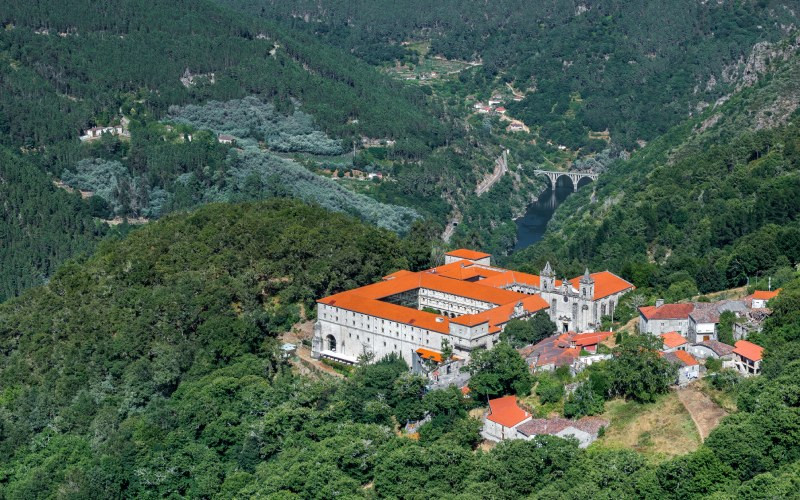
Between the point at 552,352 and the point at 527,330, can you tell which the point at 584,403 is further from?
the point at 527,330

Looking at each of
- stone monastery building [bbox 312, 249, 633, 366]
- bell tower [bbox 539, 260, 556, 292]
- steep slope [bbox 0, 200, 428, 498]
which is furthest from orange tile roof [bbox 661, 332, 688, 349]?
steep slope [bbox 0, 200, 428, 498]

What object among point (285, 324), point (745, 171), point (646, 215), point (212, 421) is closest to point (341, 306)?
point (285, 324)

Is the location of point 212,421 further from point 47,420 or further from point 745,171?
point 745,171

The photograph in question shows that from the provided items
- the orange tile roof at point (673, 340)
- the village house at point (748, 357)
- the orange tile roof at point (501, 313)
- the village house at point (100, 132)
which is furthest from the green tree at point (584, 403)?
the village house at point (100, 132)

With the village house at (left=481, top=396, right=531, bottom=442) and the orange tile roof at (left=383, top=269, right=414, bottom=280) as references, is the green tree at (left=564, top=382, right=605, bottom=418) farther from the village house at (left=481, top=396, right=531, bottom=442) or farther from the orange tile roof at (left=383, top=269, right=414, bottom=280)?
the orange tile roof at (left=383, top=269, right=414, bottom=280)

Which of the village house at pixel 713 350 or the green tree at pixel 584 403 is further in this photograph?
the village house at pixel 713 350

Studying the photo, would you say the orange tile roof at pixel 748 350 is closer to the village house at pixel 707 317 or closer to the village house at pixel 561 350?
the village house at pixel 707 317

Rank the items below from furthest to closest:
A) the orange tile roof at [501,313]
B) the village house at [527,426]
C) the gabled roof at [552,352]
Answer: the orange tile roof at [501,313]
the gabled roof at [552,352]
the village house at [527,426]

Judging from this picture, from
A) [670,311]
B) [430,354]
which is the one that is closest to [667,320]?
[670,311]
